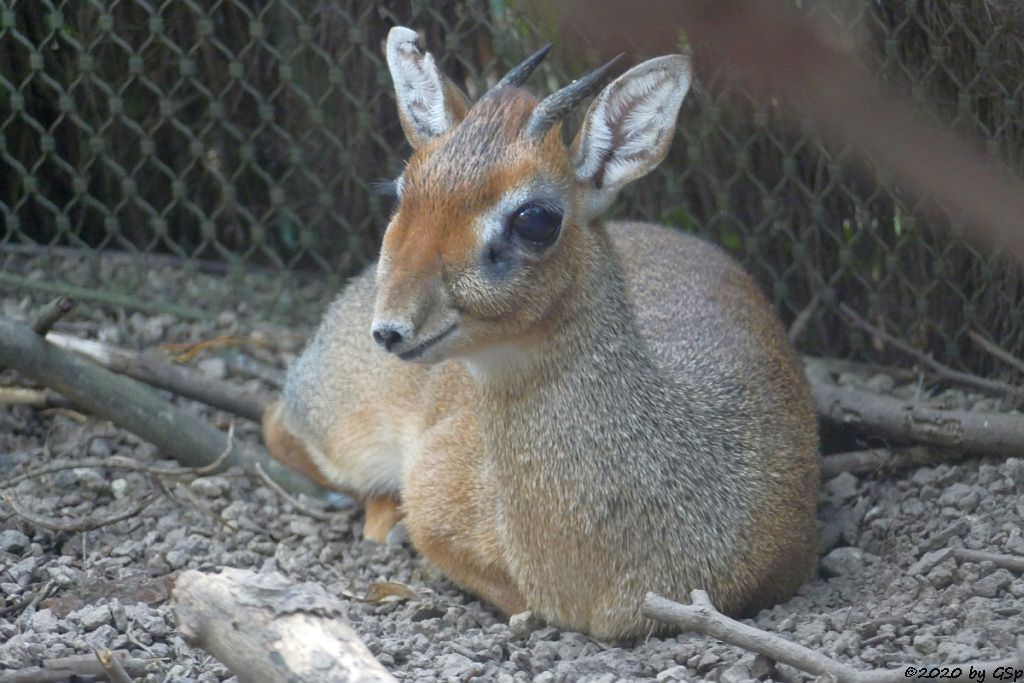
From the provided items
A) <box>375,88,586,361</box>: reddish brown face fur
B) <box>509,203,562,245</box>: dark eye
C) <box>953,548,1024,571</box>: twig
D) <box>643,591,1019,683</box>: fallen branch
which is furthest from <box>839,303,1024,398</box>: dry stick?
<box>509,203,562,245</box>: dark eye

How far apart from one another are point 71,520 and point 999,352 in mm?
4203

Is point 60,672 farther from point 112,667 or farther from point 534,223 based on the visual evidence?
point 534,223

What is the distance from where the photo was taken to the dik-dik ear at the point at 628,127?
4.71 metres

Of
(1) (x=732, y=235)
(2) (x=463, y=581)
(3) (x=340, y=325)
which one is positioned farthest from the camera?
(1) (x=732, y=235)

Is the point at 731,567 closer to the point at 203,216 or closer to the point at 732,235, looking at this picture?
the point at 732,235

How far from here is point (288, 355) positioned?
7879mm

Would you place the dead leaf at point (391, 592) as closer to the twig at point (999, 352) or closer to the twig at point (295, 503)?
the twig at point (295, 503)

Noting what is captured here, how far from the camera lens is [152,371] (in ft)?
22.7

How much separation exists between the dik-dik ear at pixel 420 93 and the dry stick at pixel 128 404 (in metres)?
2.21

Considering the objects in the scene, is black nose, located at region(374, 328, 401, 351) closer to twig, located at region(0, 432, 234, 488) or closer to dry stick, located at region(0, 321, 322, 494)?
twig, located at region(0, 432, 234, 488)

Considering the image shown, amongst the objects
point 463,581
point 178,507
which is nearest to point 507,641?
point 463,581

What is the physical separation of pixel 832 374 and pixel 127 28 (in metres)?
4.36

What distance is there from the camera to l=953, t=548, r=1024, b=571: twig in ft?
15.8

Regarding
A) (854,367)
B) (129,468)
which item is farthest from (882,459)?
(129,468)
